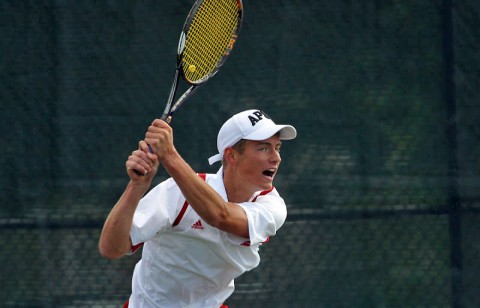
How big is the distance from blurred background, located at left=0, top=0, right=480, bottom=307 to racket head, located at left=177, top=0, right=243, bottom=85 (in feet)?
2.42

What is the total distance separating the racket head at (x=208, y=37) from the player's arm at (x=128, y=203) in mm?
530

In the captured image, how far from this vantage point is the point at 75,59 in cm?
495

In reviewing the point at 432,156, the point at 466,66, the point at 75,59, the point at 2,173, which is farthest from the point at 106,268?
the point at 466,66

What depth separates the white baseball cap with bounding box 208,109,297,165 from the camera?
3998 millimetres

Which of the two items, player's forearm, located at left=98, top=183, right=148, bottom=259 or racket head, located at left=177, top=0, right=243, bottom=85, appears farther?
racket head, located at left=177, top=0, right=243, bottom=85

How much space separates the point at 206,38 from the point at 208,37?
1 centimetres

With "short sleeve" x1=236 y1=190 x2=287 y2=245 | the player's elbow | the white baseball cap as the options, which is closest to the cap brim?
the white baseball cap

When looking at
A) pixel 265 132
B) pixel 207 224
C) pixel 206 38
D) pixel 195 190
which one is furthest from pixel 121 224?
pixel 206 38

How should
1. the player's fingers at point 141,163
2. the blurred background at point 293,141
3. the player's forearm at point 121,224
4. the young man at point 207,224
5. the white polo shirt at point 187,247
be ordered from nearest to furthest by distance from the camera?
the player's fingers at point 141,163 < the player's forearm at point 121,224 < the young man at point 207,224 < the white polo shirt at point 187,247 < the blurred background at point 293,141

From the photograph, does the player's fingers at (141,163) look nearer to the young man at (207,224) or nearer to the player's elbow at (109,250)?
the young man at (207,224)

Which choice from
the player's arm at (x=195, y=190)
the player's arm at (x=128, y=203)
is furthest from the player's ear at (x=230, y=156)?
the player's arm at (x=128, y=203)

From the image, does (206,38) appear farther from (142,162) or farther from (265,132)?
(142,162)

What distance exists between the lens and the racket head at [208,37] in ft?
13.1

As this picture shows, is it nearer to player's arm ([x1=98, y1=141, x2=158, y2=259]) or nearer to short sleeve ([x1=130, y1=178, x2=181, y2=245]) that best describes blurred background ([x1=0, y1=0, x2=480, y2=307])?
short sleeve ([x1=130, y1=178, x2=181, y2=245])
